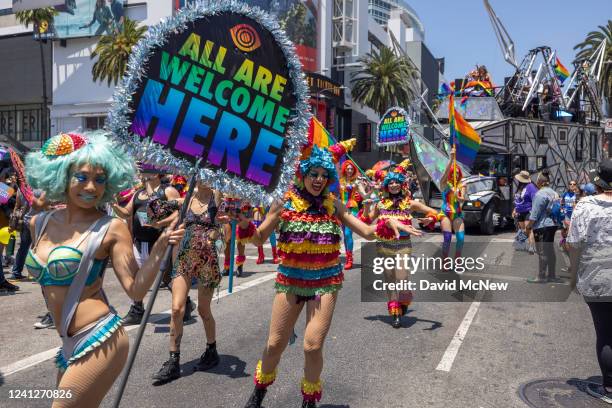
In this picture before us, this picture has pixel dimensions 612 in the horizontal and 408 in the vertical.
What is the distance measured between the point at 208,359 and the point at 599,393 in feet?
10.8

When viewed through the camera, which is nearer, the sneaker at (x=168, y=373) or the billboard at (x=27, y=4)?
the sneaker at (x=168, y=373)

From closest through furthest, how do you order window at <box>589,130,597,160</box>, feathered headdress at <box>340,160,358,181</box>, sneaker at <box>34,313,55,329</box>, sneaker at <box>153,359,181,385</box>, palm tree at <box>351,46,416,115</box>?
sneaker at <box>153,359,181,385</box>, sneaker at <box>34,313,55,329</box>, feathered headdress at <box>340,160,358,181</box>, window at <box>589,130,597,160</box>, palm tree at <box>351,46,416,115</box>

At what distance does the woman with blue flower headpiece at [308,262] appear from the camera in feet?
12.3

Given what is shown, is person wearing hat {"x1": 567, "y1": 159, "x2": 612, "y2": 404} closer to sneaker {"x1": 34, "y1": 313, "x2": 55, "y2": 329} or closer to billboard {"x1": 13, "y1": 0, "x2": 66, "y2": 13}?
sneaker {"x1": 34, "y1": 313, "x2": 55, "y2": 329}

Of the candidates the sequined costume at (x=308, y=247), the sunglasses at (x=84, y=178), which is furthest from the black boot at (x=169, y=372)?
the sunglasses at (x=84, y=178)

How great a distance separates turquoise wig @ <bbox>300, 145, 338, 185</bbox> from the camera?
388 centimetres

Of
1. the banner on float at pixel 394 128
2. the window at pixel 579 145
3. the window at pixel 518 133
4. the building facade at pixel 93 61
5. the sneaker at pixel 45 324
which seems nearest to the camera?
the sneaker at pixel 45 324

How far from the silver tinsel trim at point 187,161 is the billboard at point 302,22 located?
127 ft

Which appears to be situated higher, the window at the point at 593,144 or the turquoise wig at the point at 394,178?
the window at the point at 593,144

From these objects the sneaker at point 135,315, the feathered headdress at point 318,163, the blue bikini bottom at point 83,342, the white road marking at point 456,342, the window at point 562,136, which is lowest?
the white road marking at point 456,342

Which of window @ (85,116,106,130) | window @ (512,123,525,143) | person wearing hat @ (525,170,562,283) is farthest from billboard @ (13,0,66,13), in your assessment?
window @ (85,116,106,130)

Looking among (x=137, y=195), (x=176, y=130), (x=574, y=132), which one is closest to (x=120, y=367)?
(x=176, y=130)

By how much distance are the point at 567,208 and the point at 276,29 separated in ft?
37.1

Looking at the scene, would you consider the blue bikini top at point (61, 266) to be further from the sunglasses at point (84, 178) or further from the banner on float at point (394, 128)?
the banner on float at point (394, 128)
